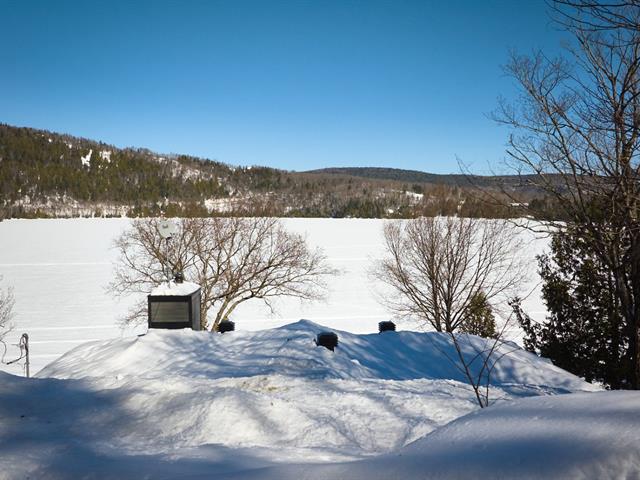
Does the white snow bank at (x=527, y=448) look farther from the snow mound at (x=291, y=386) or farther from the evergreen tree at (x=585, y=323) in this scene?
the evergreen tree at (x=585, y=323)

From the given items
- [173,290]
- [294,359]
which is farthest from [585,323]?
[173,290]

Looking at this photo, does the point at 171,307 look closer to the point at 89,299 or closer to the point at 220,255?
the point at 220,255

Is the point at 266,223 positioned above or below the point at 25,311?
above

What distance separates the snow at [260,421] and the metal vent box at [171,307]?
173cm

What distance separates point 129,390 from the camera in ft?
13.3

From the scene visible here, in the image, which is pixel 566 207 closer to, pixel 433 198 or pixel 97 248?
pixel 433 198

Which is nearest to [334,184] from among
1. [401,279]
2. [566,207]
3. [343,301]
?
[343,301]

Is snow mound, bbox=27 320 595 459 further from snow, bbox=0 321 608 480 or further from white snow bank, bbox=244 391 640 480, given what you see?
white snow bank, bbox=244 391 640 480

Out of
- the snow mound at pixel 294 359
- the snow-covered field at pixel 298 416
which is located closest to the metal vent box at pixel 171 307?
the snow mound at pixel 294 359

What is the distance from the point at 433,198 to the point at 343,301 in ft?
30.8

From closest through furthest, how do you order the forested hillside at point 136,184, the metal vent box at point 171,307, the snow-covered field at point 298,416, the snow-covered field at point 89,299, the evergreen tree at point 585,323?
the snow-covered field at point 298,416 < the metal vent box at point 171,307 < the evergreen tree at point 585,323 < the snow-covered field at point 89,299 < the forested hillside at point 136,184

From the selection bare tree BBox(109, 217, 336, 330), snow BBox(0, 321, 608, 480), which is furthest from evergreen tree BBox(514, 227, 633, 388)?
bare tree BBox(109, 217, 336, 330)

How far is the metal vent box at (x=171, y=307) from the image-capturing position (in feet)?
30.2

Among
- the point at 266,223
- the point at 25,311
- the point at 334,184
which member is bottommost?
the point at 25,311
